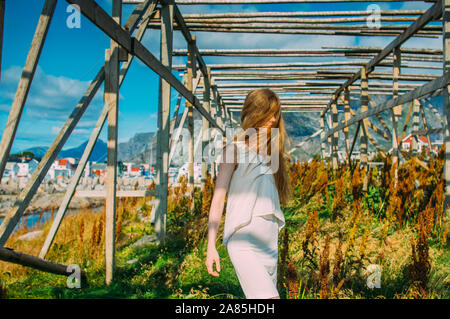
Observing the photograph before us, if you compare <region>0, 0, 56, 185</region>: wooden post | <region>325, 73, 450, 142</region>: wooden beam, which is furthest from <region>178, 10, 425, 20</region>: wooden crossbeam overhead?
<region>0, 0, 56, 185</region>: wooden post

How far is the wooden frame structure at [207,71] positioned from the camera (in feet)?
7.86

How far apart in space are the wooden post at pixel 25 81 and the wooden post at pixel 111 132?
994 millimetres

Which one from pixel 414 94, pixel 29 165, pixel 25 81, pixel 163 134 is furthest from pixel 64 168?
pixel 414 94

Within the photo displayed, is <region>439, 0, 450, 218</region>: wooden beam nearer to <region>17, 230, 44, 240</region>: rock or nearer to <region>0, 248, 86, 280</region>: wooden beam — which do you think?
<region>0, 248, 86, 280</region>: wooden beam

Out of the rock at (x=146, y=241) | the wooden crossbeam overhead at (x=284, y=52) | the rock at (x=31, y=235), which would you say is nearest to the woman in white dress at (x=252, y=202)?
the rock at (x=146, y=241)

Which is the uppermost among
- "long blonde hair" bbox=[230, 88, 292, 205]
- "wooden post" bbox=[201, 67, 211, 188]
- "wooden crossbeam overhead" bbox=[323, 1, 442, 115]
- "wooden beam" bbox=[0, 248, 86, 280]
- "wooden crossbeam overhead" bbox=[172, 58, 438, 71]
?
"wooden crossbeam overhead" bbox=[172, 58, 438, 71]

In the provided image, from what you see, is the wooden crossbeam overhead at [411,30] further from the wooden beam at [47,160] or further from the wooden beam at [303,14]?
the wooden beam at [47,160]

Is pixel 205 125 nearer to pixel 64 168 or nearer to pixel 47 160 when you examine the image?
pixel 64 168

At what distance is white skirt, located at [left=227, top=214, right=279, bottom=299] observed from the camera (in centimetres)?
167

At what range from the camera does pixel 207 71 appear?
27.3 feet

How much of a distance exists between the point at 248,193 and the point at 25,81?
1468 mm

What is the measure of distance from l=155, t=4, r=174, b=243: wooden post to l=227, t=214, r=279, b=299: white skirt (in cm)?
294
